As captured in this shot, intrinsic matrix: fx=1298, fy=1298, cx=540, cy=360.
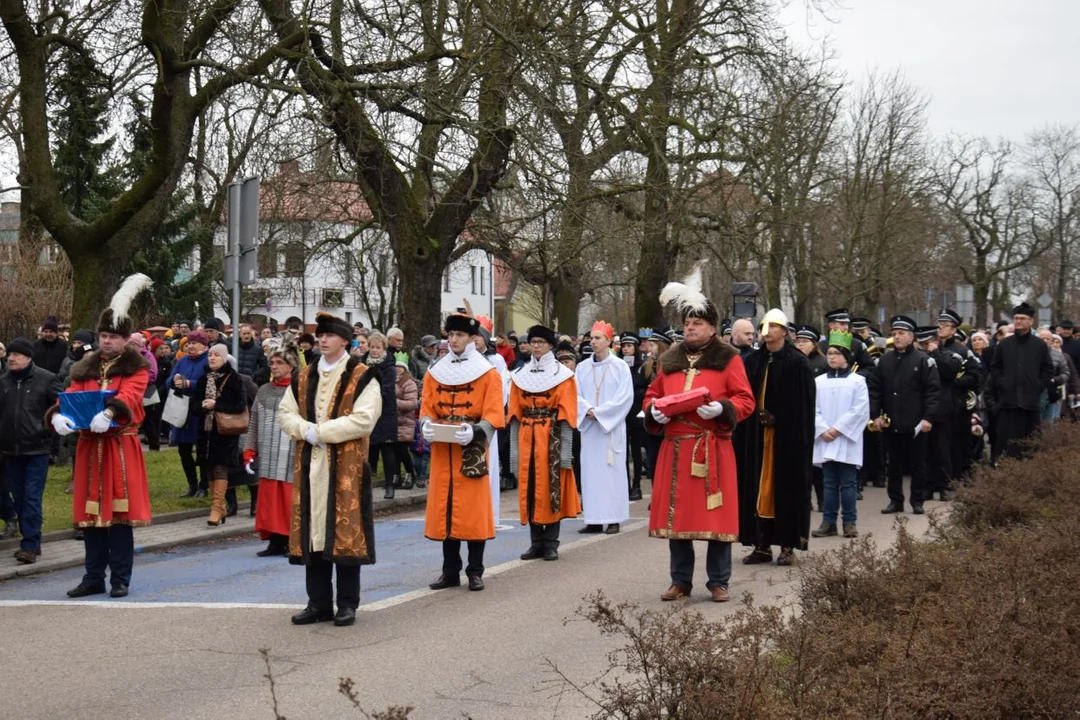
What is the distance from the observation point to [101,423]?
9.30 meters

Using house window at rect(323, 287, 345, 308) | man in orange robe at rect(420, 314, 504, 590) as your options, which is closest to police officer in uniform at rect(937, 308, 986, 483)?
man in orange robe at rect(420, 314, 504, 590)

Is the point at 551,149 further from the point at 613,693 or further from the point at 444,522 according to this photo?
the point at 613,693

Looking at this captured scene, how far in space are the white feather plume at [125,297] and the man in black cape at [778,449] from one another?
196 inches

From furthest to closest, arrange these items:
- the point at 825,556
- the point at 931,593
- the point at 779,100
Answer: the point at 779,100 → the point at 825,556 → the point at 931,593

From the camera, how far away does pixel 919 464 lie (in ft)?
48.0

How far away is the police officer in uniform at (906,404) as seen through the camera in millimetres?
14461

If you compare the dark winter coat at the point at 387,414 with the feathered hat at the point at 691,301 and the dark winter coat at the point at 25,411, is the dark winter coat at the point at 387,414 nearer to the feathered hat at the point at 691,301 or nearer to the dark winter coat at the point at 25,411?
the dark winter coat at the point at 25,411

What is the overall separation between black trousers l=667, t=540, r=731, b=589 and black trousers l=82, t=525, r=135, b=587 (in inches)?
157

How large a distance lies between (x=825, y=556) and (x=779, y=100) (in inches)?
765

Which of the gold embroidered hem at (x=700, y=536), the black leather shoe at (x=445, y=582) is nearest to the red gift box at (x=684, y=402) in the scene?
the gold embroidered hem at (x=700, y=536)

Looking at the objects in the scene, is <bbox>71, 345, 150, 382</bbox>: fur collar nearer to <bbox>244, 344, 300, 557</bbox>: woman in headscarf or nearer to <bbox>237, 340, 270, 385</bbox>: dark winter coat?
<bbox>244, 344, 300, 557</bbox>: woman in headscarf

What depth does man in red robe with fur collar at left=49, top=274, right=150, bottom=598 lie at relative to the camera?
941 centimetres

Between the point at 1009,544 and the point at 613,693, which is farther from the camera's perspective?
the point at 1009,544

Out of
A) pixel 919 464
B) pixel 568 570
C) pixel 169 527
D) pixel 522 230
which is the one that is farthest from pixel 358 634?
pixel 522 230
